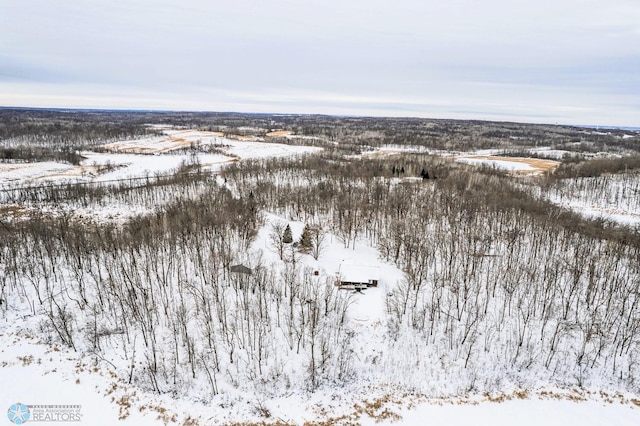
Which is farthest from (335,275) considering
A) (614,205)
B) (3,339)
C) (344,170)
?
(614,205)

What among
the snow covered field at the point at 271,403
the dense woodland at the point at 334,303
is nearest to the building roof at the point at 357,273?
the dense woodland at the point at 334,303

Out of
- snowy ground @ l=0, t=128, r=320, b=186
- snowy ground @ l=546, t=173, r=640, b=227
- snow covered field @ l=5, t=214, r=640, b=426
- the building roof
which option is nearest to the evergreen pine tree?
the building roof

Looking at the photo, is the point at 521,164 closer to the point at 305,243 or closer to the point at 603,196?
the point at 603,196

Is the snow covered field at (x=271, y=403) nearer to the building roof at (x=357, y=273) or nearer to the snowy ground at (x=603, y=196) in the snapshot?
the building roof at (x=357, y=273)

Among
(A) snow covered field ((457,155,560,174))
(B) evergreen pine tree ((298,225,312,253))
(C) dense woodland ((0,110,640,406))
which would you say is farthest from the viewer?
(A) snow covered field ((457,155,560,174))

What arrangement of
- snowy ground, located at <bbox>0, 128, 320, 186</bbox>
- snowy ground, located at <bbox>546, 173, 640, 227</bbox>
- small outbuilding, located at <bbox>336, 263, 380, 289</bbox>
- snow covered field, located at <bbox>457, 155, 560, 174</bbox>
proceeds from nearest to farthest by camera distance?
small outbuilding, located at <bbox>336, 263, 380, 289</bbox>, snowy ground, located at <bbox>546, 173, 640, 227</bbox>, snowy ground, located at <bbox>0, 128, 320, 186</bbox>, snow covered field, located at <bbox>457, 155, 560, 174</bbox>

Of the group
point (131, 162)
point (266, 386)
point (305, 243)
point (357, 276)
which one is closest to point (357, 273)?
point (357, 276)

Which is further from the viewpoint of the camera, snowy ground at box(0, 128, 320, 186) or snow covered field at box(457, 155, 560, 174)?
snow covered field at box(457, 155, 560, 174)

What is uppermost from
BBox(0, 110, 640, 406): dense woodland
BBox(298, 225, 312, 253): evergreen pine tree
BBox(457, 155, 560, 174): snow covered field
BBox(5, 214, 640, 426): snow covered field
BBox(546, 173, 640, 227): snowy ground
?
BBox(457, 155, 560, 174): snow covered field

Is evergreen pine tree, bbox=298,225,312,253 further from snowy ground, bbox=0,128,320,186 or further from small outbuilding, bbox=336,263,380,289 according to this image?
snowy ground, bbox=0,128,320,186
